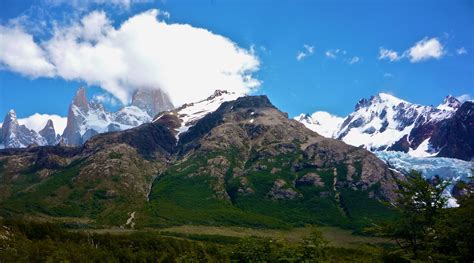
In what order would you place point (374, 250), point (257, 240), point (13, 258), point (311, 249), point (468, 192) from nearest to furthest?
point (468, 192), point (374, 250), point (311, 249), point (257, 240), point (13, 258)

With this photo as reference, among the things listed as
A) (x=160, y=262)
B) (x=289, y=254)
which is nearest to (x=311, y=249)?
(x=289, y=254)

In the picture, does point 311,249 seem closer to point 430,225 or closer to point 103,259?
point 430,225

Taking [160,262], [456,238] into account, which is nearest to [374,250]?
[456,238]

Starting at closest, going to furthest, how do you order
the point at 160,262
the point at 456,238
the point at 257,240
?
the point at 456,238, the point at 257,240, the point at 160,262

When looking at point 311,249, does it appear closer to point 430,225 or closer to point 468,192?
point 430,225

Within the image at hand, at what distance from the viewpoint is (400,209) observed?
51.9 meters

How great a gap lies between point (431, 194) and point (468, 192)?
3540 mm

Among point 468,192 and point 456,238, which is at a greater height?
point 468,192

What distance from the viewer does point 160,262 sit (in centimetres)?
19175

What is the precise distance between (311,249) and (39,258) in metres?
117

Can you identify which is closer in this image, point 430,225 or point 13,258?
point 430,225

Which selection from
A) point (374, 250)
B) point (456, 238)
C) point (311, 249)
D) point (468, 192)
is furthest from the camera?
point (311, 249)

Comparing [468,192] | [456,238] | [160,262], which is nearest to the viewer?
[456,238]

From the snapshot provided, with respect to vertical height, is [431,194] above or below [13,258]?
above
